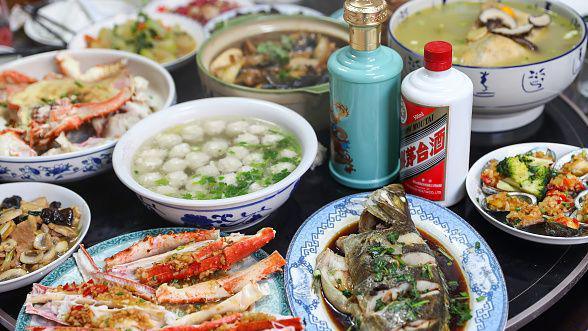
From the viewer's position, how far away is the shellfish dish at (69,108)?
7.22 feet

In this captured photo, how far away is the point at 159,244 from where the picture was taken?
1802mm

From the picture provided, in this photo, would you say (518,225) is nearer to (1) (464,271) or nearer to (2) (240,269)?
(1) (464,271)

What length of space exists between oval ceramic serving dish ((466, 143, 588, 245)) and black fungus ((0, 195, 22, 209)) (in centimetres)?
147

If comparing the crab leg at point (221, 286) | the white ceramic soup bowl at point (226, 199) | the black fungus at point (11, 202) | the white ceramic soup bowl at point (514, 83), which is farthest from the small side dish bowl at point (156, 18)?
the crab leg at point (221, 286)

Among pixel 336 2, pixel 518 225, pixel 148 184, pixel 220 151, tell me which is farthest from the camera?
pixel 336 2

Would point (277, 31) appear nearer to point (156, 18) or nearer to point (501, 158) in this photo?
point (156, 18)

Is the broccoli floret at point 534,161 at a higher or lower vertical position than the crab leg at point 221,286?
higher

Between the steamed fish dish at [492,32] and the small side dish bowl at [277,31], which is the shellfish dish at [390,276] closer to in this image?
the small side dish bowl at [277,31]

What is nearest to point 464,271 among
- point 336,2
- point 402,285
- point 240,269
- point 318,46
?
point 402,285

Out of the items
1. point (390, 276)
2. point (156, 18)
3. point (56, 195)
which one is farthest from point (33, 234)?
point (156, 18)

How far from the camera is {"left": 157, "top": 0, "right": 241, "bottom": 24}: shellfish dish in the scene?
337 cm

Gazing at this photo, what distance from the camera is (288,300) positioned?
1.63m

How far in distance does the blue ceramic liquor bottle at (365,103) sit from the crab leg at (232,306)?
0.62 metres

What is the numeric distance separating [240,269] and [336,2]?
213 centimetres
